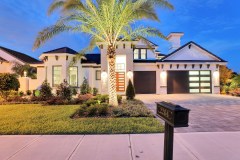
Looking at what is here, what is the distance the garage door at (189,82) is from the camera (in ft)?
70.8

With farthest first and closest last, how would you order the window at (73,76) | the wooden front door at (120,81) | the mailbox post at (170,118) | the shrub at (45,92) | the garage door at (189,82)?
the garage door at (189,82) < the window at (73,76) < the wooden front door at (120,81) < the shrub at (45,92) < the mailbox post at (170,118)

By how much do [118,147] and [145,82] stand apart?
56.1 ft

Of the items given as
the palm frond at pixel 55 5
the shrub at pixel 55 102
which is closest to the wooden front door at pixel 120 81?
the shrub at pixel 55 102

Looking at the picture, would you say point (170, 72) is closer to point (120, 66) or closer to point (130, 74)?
point (130, 74)

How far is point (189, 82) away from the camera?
2167 centimetres

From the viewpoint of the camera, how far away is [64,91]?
13.5 meters

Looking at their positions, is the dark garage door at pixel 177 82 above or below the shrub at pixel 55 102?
above

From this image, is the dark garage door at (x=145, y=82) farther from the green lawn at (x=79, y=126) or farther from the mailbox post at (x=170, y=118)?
the mailbox post at (x=170, y=118)

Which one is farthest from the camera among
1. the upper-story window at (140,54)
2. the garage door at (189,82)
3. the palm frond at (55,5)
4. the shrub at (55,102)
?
the upper-story window at (140,54)

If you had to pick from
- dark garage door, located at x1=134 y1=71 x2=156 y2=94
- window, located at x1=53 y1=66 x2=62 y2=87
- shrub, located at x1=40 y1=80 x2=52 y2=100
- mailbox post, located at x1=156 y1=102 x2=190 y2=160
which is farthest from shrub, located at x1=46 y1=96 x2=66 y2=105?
mailbox post, located at x1=156 y1=102 x2=190 y2=160

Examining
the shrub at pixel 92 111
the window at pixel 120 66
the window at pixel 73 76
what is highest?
the window at pixel 120 66

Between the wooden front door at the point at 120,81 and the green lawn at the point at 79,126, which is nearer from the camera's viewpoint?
the green lawn at the point at 79,126

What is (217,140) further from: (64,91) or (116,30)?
(64,91)

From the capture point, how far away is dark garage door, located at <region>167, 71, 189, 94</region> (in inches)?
847
